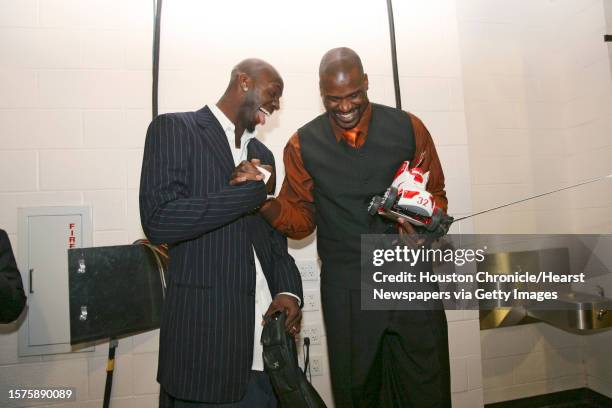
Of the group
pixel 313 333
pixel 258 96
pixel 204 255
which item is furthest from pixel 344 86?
pixel 313 333

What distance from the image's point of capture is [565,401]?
2006mm

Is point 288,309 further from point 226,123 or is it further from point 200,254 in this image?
point 226,123

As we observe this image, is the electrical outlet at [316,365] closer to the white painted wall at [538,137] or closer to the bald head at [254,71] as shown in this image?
the white painted wall at [538,137]

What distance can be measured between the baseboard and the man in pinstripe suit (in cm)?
156

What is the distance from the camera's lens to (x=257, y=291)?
1276 millimetres

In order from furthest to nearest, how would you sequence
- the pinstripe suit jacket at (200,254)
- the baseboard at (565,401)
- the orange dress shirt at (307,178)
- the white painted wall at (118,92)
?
the baseboard at (565,401), the white painted wall at (118,92), the orange dress shirt at (307,178), the pinstripe suit jacket at (200,254)

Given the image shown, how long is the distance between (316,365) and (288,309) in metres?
0.87

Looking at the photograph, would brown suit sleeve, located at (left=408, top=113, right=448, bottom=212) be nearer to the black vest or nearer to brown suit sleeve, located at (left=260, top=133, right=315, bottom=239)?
the black vest

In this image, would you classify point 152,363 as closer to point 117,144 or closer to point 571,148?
point 117,144

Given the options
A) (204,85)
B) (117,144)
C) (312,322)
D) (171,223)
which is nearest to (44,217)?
(117,144)

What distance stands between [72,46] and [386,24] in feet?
5.16

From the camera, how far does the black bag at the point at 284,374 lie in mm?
1127

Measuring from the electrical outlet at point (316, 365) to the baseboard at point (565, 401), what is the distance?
929 millimetres

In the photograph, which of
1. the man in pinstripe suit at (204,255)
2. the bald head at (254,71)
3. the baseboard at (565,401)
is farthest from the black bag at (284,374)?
the baseboard at (565,401)
